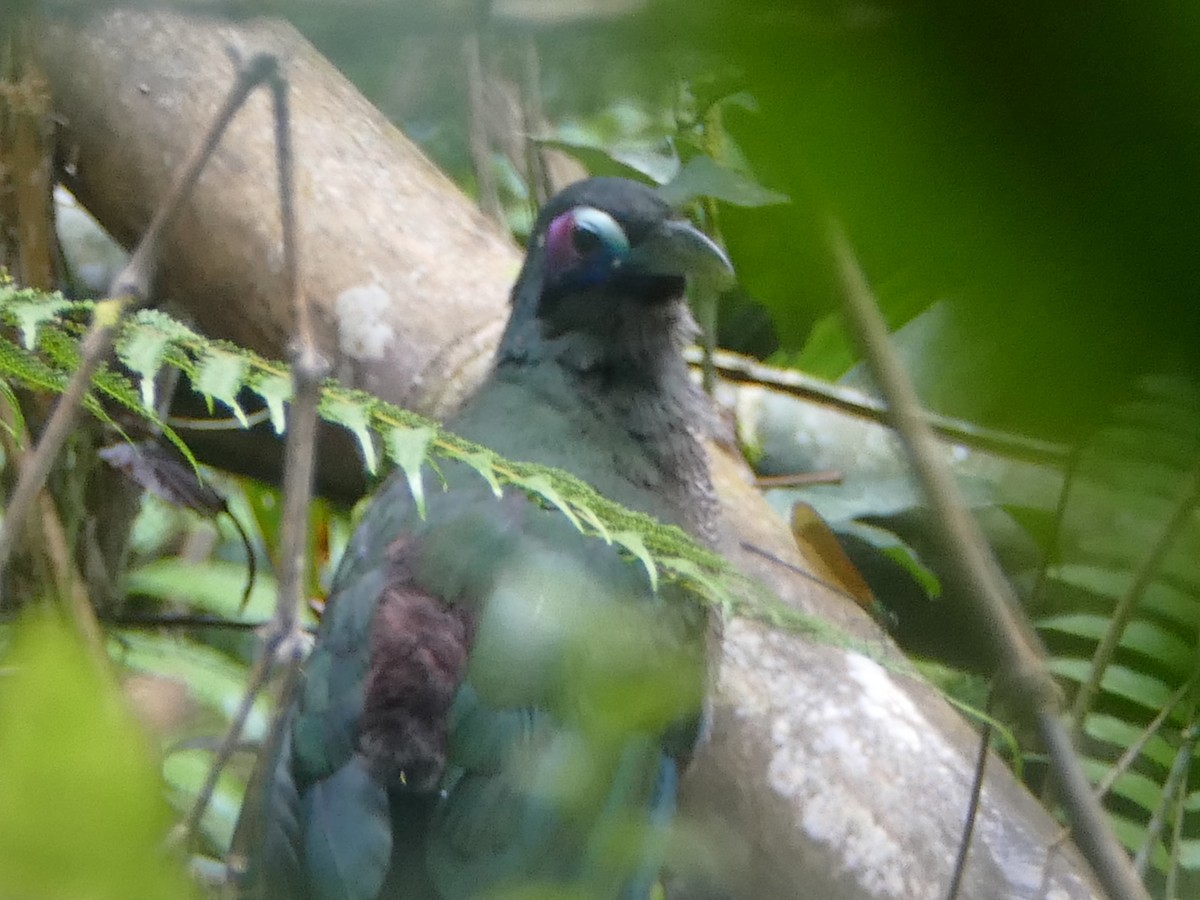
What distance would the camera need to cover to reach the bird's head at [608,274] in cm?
170

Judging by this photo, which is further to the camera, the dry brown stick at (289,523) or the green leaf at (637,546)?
the green leaf at (637,546)

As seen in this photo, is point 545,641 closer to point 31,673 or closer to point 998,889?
point 998,889

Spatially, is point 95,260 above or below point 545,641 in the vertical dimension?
above

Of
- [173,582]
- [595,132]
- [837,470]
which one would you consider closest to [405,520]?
[173,582]

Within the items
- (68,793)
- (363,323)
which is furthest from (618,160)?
(68,793)

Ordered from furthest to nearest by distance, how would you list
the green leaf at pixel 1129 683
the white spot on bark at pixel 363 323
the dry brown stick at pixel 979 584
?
the white spot on bark at pixel 363 323 < the green leaf at pixel 1129 683 < the dry brown stick at pixel 979 584

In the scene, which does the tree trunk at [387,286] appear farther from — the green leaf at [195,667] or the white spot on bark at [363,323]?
the green leaf at [195,667]

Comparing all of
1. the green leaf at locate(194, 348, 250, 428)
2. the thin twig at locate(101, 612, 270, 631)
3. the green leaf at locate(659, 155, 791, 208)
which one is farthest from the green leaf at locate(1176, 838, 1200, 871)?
the thin twig at locate(101, 612, 270, 631)

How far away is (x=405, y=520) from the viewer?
4.84 feet

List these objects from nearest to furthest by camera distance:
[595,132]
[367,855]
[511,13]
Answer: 1. [511,13]
2. [367,855]
3. [595,132]

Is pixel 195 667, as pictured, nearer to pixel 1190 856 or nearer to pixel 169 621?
pixel 169 621

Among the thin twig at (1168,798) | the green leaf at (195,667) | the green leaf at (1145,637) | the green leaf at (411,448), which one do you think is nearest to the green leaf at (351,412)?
the green leaf at (411,448)

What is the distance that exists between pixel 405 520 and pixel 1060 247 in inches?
47.8

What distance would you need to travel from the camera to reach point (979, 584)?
1.70 feet
